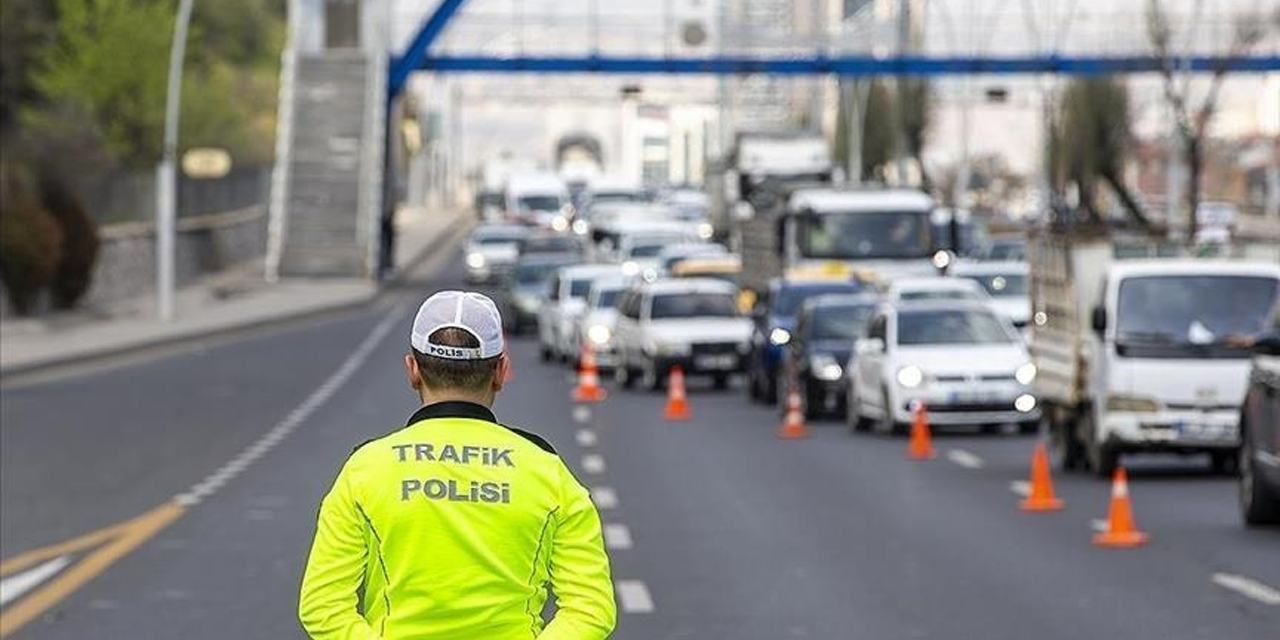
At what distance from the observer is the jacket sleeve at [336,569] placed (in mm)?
6047

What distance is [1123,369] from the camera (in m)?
25.6

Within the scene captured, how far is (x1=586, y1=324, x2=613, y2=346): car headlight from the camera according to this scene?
1838 inches

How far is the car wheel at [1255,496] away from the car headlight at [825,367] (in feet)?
48.3

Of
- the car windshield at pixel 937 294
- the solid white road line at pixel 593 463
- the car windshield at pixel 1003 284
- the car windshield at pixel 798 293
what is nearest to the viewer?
the solid white road line at pixel 593 463

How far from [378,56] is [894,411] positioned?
62839 millimetres

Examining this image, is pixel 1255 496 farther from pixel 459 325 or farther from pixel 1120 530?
pixel 459 325

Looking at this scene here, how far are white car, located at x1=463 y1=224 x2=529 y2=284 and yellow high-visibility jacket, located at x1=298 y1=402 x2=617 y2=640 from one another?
78.1 meters

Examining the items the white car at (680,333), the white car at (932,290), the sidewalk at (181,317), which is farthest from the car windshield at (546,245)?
the white car at (932,290)

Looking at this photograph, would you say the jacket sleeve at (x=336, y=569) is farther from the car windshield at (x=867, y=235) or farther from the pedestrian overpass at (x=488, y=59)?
the pedestrian overpass at (x=488, y=59)

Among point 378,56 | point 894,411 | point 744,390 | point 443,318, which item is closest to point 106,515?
point 894,411

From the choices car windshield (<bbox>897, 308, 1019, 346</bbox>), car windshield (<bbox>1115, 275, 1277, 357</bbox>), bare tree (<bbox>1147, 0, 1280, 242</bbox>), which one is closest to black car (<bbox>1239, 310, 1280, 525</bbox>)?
car windshield (<bbox>1115, 275, 1277, 357</bbox>)

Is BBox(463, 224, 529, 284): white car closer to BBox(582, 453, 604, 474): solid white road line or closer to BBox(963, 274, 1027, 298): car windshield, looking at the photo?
BBox(963, 274, 1027, 298): car windshield

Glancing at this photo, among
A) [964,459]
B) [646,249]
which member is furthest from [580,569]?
[646,249]

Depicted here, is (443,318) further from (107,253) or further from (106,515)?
(107,253)
